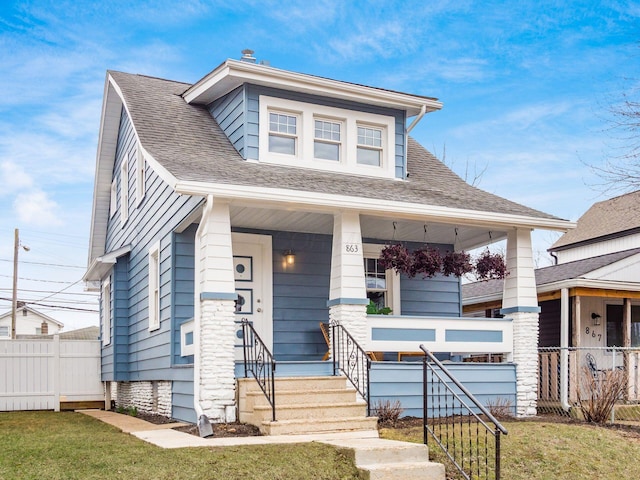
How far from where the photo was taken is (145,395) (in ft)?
48.8

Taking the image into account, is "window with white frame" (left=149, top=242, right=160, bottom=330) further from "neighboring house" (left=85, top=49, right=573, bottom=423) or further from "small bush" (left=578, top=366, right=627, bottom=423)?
"small bush" (left=578, top=366, right=627, bottom=423)

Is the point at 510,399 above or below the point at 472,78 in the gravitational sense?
below

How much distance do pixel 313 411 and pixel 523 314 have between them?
4.35 m

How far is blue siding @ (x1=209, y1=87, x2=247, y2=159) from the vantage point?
12.9m

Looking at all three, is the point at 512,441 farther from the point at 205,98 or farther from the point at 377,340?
the point at 205,98

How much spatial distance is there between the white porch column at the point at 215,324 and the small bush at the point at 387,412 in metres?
1.99

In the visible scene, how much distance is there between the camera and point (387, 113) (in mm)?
13930

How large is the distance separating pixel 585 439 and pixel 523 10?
1201cm

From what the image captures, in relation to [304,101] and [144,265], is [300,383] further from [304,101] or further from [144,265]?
[144,265]

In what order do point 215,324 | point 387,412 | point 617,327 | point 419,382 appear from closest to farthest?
point 215,324 < point 387,412 < point 419,382 < point 617,327

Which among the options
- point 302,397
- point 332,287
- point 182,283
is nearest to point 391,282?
point 332,287

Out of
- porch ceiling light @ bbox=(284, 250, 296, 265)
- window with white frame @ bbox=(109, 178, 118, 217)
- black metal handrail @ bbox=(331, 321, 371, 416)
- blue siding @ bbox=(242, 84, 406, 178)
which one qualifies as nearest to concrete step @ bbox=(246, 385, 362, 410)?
black metal handrail @ bbox=(331, 321, 371, 416)

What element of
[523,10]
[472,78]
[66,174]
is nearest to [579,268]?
[523,10]

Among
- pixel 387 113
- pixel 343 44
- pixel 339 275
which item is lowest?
pixel 339 275
